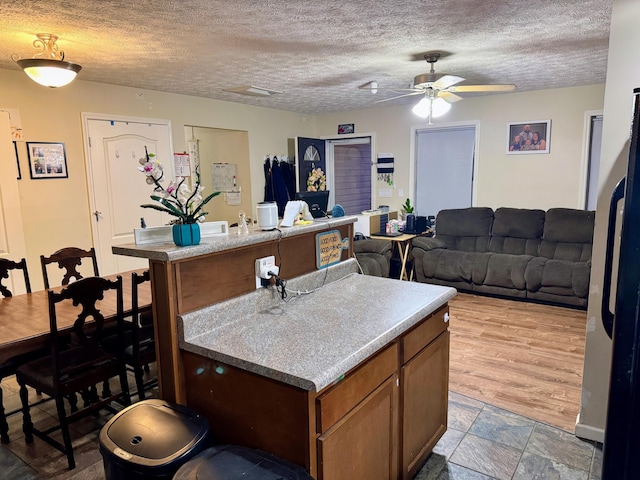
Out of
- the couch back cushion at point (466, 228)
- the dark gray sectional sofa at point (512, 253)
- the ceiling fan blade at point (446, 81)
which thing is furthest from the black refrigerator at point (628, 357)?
the couch back cushion at point (466, 228)

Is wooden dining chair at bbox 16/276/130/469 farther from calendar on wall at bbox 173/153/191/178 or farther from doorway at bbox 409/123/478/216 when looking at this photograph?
doorway at bbox 409/123/478/216

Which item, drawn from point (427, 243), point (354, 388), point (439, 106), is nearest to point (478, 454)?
point (354, 388)

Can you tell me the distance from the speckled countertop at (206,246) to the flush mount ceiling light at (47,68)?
5.88 ft

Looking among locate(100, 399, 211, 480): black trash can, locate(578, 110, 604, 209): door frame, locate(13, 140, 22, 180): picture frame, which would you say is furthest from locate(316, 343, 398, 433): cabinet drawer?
locate(578, 110, 604, 209): door frame

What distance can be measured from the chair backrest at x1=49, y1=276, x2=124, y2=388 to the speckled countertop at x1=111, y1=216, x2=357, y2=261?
0.62m

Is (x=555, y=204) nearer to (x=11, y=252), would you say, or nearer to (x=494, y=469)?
(x=494, y=469)

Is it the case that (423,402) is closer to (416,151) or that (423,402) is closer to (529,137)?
(529,137)

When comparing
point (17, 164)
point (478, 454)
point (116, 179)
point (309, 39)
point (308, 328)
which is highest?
point (309, 39)

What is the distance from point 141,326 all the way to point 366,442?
1959 millimetres

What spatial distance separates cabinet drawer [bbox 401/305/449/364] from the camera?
73.0 inches

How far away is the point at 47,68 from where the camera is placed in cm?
282

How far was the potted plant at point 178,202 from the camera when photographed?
1.63 metres

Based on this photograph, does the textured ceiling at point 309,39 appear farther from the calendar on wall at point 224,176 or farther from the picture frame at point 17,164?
the calendar on wall at point 224,176

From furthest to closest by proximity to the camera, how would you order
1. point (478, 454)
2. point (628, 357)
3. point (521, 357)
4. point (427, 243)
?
1. point (427, 243)
2. point (521, 357)
3. point (478, 454)
4. point (628, 357)
